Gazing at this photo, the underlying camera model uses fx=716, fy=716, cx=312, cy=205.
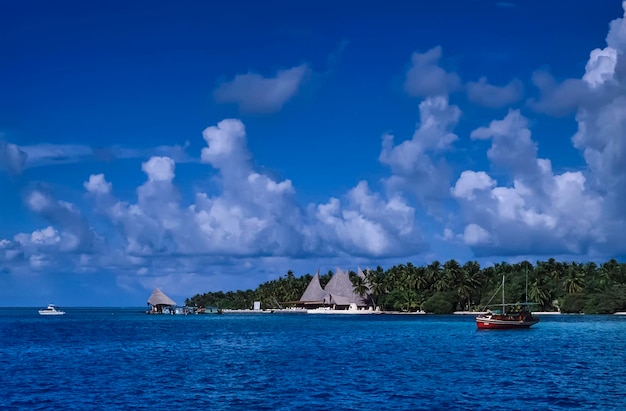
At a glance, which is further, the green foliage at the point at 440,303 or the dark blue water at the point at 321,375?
the green foliage at the point at 440,303

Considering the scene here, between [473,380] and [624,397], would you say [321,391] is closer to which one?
[473,380]

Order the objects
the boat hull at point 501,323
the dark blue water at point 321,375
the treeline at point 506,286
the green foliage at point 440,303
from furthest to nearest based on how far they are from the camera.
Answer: the green foliage at point 440,303 → the treeline at point 506,286 → the boat hull at point 501,323 → the dark blue water at point 321,375

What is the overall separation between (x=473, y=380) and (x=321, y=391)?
417 inches

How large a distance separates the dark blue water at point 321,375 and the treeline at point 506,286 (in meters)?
77.7

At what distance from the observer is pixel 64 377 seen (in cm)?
4872

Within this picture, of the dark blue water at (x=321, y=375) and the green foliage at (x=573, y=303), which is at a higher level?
the green foliage at (x=573, y=303)

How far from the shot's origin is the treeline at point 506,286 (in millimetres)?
154125

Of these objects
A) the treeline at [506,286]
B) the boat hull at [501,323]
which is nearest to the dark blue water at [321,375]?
the boat hull at [501,323]

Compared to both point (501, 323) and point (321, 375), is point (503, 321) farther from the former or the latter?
point (321, 375)

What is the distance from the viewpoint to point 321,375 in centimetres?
4825

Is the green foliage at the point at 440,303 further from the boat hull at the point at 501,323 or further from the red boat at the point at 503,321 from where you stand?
the red boat at the point at 503,321

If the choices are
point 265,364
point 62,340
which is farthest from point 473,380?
point 62,340

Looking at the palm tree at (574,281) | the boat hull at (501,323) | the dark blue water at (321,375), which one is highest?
the palm tree at (574,281)

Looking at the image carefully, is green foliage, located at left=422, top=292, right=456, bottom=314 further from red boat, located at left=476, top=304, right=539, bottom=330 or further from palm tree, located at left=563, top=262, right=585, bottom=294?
red boat, located at left=476, top=304, right=539, bottom=330
